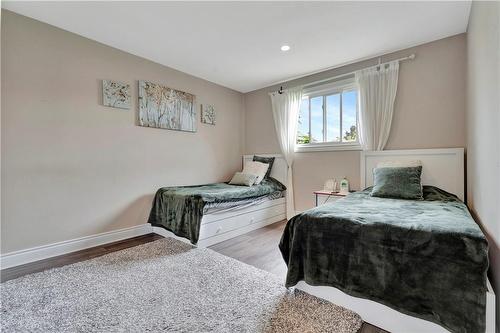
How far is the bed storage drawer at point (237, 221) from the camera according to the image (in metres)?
2.79

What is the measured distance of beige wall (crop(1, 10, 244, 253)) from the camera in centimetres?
226

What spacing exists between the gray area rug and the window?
2.37 m

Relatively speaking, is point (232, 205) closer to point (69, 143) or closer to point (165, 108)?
point (165, 108)

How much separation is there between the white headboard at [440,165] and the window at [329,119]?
2.06 feet

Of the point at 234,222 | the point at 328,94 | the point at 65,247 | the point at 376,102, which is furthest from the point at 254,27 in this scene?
the point at 65,247

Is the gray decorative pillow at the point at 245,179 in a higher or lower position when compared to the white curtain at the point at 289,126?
lower

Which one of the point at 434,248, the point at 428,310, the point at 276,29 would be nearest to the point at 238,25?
the point at 276,29

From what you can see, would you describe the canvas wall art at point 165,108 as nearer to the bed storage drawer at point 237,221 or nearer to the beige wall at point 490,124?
the bed storage drawer at point 237,221

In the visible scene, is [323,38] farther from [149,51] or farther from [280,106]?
[149,51]

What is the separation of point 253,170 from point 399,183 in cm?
228

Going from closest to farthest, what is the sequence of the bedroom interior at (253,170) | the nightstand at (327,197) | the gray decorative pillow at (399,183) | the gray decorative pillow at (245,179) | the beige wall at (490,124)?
the beige wall at (490,124)
the bedroom interior at (253,170)
the gray decorative pillow at (399,183)
the nightstand at (327,197)
the gray decorative pillow at (245,179)

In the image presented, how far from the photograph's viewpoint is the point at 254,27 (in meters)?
2.49

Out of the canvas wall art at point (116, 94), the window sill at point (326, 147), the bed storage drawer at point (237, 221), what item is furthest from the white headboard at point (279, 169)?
the canvas wall art at point (116, 94)

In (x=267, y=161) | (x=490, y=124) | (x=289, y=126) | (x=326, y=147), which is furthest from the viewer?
(x=267, y=161)
